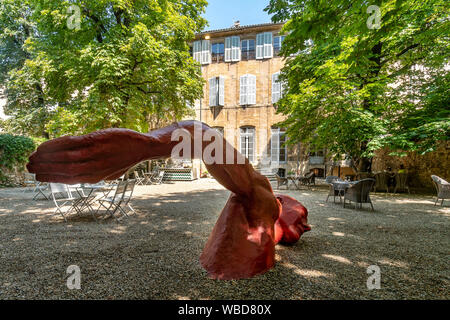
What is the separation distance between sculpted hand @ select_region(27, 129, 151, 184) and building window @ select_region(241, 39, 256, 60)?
18314 millimetres

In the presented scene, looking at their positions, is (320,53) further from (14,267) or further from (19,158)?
(19,158)

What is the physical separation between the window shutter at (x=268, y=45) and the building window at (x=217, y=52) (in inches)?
137

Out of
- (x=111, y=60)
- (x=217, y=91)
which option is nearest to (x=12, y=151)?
(x=111, y=60)

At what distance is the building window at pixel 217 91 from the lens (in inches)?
733

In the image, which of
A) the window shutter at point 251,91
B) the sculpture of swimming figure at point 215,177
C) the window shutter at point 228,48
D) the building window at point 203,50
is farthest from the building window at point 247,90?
the sculpture of swimming figure at point 215,177

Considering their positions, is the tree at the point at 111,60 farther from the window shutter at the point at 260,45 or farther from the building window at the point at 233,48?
the window shutter at the point at 260,45

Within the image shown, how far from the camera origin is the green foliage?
1092 cm

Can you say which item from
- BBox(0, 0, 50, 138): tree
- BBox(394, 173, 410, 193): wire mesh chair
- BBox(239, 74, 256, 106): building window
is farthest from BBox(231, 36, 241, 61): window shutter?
BBox(394, 173, 410, 193): wire mesh chair

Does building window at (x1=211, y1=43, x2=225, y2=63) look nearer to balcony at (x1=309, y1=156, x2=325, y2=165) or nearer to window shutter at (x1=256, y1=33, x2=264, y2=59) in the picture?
window shutter at (x1=256, y1=33, x2=264, y2=59)

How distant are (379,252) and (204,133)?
3153mm

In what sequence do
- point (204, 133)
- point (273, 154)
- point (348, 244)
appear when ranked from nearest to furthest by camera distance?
1. point (204, 133)
2. point (348, 244)
3. point (273, 154)
